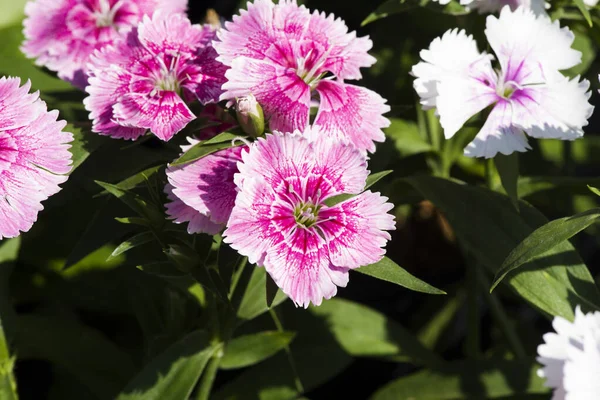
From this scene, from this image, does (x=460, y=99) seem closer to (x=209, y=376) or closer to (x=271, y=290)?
(x=271, y=290)

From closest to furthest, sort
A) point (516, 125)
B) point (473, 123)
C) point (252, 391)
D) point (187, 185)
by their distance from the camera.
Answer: point (187, 185)
point (516, 125)
point (473, 123)
point (252, 391)

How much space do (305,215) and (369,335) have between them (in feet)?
2.48

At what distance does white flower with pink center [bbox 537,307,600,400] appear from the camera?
994 mm

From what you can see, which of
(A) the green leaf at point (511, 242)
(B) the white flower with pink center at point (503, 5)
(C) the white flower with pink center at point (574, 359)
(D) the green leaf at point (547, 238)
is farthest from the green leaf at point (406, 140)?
(C) the white flower with pink center at point (574, 359)

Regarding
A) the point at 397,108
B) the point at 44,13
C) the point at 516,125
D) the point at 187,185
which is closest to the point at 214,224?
the point at 187,185

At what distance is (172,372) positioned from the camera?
1.41 m

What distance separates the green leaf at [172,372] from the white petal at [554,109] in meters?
0.69

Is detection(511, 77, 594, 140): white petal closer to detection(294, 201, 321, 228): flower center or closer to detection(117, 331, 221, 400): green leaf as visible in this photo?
detection(294, 201, 321, 228): flower center

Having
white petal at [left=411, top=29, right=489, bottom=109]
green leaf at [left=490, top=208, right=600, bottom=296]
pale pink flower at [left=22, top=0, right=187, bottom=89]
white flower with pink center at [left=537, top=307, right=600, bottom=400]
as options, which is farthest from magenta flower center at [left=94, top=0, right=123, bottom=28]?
white flower with pink center at [left=537, top=307, right=600, bottom=400]

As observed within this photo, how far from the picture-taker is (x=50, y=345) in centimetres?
172

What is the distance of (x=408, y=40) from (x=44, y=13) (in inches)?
35.9

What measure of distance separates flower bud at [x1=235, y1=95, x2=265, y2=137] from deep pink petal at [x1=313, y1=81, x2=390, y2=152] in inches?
3.5

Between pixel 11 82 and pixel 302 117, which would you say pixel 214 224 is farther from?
pixel 11 82

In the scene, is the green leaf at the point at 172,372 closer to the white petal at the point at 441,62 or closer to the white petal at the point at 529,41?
the white petal at the point at 441,62
